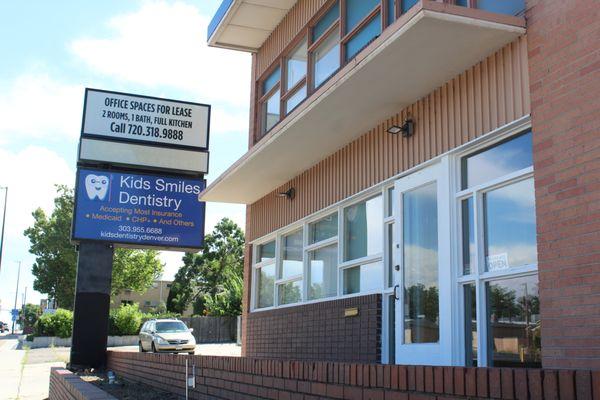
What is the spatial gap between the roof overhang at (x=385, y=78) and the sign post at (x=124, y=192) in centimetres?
583

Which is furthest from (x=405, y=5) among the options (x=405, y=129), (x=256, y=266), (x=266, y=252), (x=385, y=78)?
(x=256, y=266)

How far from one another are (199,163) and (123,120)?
7.22 ft

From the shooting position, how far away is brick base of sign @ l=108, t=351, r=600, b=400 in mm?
3676

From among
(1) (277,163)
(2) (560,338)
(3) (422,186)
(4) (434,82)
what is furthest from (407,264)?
(1) (277,163)

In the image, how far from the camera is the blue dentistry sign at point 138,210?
1653cm

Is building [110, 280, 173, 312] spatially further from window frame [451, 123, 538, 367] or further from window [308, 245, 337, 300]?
window frame [451, 123, 538, 367]

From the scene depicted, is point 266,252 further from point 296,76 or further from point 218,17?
point 218,17

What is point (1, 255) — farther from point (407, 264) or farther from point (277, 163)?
point (407, 264)

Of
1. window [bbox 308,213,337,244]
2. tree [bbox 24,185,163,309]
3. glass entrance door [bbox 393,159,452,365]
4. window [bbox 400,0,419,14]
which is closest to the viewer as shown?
glass entrance door [bbox 393,159,452,365]

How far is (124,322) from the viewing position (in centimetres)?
3909

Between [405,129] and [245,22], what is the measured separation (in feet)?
19.5

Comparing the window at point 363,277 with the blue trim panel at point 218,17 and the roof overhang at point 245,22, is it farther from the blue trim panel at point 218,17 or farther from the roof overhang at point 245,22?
the blue trim panel at point 218,17

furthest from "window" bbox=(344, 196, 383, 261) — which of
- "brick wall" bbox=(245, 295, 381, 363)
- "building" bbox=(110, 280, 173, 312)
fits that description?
"building" bbox=(110, 280, 173, 312)

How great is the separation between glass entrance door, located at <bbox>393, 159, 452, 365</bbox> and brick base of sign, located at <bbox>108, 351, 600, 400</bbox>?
1.96 metres
